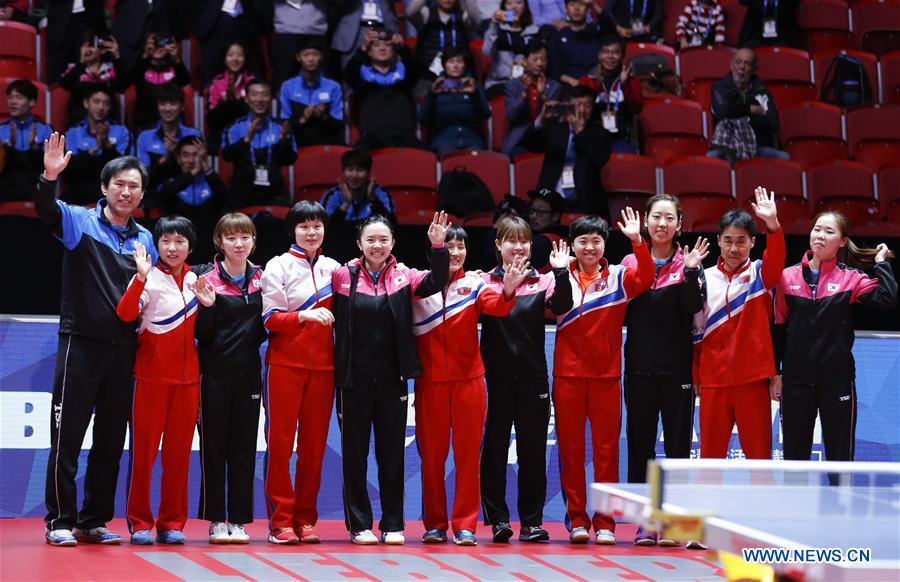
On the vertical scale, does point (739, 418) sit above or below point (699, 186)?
below

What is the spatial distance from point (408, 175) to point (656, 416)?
176 inches

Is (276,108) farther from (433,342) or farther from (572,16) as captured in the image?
(433,342)

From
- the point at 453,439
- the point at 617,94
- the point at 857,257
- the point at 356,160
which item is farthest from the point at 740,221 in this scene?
the point at 617,94

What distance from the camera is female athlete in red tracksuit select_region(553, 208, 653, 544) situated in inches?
296

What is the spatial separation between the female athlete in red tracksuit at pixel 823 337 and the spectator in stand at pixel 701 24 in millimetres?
6517

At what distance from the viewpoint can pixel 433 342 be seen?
7355mm

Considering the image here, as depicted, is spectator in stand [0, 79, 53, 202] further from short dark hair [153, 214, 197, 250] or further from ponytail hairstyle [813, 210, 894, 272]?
ponytail hairstyle [813, 210, 894, 272]

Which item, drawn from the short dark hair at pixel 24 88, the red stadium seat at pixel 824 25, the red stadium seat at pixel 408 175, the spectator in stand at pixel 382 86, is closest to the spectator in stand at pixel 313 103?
the spectator in stand at pixel 382 86

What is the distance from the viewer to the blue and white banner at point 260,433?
25.4 feet

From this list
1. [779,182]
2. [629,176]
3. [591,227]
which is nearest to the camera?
[591,227]

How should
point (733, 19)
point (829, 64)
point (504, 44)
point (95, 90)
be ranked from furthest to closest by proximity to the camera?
1. point (733, 19)
2. point (829, 64)
3. point (504, 44)
4. point (95, 90)

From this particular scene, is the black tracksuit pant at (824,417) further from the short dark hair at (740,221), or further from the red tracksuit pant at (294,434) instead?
the red tracksuit pant at (294,434)

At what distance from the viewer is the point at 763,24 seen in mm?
13789

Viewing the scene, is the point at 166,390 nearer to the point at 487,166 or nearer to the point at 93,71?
the point at 487,166
